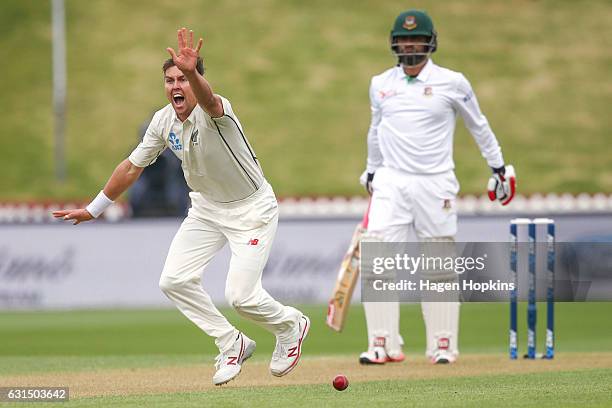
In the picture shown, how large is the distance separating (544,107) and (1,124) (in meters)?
15.4

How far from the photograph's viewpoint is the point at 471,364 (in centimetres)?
923

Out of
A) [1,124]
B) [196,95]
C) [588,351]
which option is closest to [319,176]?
[1,124]

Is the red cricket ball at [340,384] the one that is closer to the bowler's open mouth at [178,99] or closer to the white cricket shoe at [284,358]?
the white cricket shoe at [284,358]

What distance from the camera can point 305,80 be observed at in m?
39.2

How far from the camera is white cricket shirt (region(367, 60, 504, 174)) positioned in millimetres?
9305

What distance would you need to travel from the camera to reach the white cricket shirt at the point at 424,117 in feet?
30.5

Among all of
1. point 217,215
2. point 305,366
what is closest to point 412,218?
point 305,366

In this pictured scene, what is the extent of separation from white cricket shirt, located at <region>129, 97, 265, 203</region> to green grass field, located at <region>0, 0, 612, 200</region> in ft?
81.9

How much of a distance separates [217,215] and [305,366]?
1.91 m

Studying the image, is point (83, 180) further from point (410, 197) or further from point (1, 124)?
point (410, 197)

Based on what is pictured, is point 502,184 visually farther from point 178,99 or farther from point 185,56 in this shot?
point 185,56

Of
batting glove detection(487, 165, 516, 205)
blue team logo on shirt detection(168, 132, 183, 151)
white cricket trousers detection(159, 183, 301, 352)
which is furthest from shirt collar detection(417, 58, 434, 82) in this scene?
blue team logo on shirt detection(168, 132, 183, 151)

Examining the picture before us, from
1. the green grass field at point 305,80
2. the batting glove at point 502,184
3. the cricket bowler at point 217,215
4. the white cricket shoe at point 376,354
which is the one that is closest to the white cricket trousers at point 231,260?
the cricket bowler at point 217,215

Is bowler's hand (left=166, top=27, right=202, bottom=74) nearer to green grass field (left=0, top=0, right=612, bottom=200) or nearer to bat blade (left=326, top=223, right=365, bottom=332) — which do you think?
bat blade (left=326, top=223, right=365, bottom=332)
